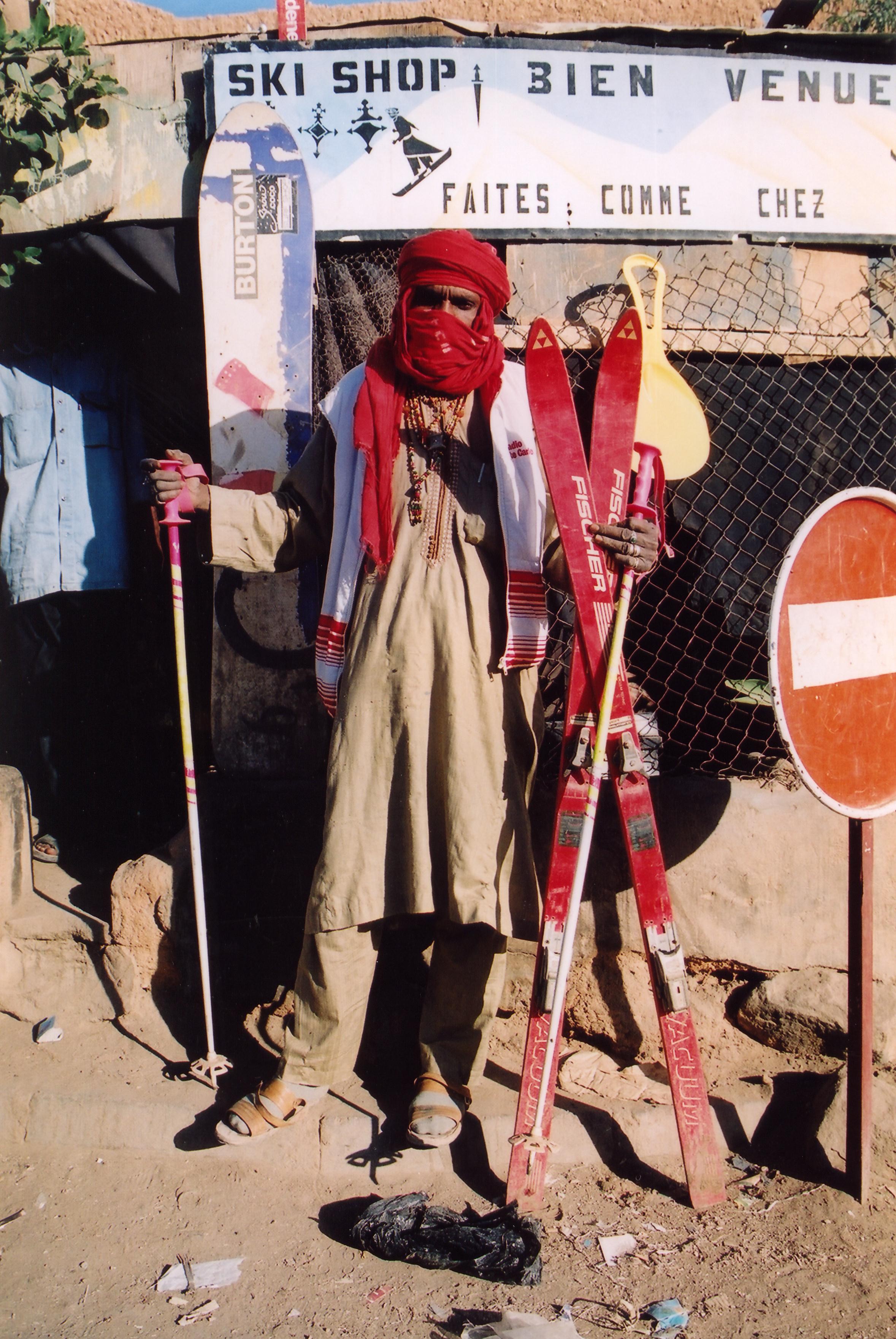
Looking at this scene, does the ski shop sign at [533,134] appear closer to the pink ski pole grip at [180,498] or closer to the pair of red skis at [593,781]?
the pair of red skis at [593,781]

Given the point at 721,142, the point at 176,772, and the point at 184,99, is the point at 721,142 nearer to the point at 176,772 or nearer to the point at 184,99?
the point at 184,99

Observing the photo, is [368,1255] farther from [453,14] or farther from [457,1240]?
[453,14]

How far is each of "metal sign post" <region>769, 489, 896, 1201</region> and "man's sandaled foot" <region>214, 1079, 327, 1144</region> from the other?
148 cm

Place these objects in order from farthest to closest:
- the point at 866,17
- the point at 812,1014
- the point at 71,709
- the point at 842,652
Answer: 1. the point at 866,17
2. the point at 71,709
3. the point at 812,1014
4. the point at 842,652

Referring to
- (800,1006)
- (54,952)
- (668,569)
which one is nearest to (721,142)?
(668,569)

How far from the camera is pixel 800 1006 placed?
9.73 ft

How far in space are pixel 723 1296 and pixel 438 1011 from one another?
0.94m

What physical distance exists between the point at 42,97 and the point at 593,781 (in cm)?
306

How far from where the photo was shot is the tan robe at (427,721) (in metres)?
2.45

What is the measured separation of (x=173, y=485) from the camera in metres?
2.52

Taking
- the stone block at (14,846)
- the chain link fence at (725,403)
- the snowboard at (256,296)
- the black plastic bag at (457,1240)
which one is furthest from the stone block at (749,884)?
the stone block at (14,846)

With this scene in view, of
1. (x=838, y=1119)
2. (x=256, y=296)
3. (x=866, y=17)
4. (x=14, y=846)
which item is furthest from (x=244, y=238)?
(x=866, y=17)

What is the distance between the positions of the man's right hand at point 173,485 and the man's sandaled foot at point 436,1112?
168 cm

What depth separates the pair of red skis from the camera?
2.42m
